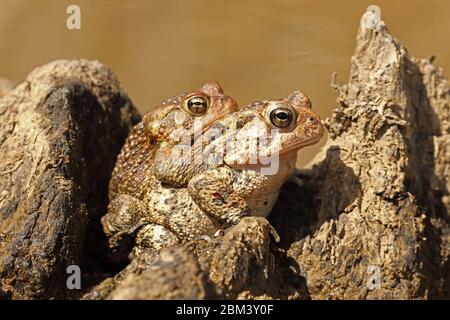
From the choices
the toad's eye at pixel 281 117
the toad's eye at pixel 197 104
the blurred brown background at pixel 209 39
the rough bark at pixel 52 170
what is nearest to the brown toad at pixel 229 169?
the toad's eye at pixel 281 117

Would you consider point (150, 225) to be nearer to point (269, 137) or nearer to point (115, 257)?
point (115, 257)

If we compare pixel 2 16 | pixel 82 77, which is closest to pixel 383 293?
pixel 82 77

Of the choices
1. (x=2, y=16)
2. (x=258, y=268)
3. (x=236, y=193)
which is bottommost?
(x=258, y=268)

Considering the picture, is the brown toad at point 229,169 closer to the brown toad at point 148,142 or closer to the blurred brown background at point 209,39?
the brown toad at point 148,142

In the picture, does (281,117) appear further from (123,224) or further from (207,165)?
(123,224)

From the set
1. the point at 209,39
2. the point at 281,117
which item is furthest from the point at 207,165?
the point at 209,39
